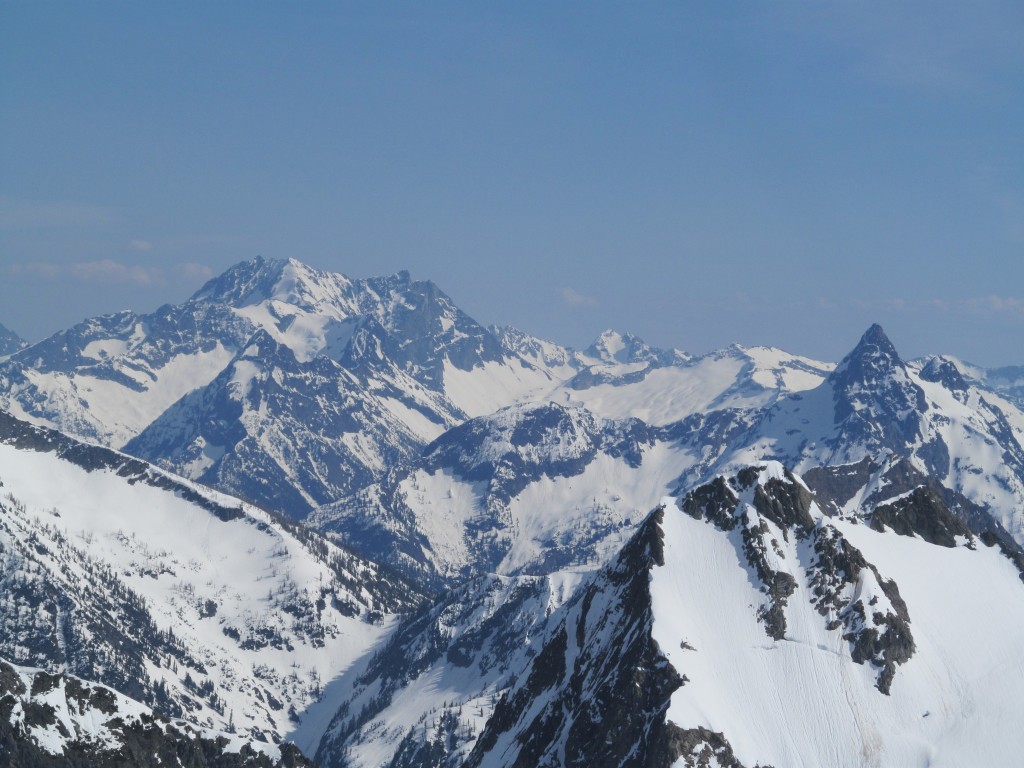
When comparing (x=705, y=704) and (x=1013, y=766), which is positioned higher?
(x=1013, y=766)

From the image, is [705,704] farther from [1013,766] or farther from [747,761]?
[1013,766]

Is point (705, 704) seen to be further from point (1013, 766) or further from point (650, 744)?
point (1013, 766)

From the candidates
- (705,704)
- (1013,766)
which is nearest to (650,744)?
(705,704)

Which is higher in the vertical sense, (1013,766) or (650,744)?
(1013,766)

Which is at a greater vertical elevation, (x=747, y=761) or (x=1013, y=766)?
(x=1013, y=766)

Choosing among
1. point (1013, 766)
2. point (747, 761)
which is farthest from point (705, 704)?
point (1013, 766)

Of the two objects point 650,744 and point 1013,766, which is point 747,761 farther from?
point 1013,766
